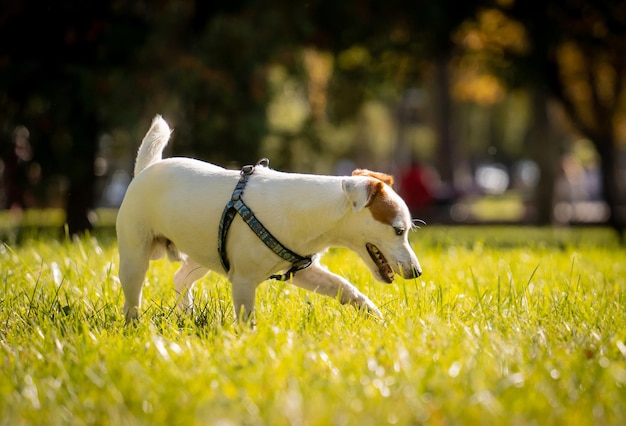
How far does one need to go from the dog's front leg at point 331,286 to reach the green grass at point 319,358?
92mm

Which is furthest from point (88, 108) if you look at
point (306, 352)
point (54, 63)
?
point (306, 352)

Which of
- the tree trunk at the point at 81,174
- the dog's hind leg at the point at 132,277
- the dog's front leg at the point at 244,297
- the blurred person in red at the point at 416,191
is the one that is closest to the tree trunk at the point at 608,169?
the blurred person in red at the point at 416,191

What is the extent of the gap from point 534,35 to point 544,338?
43.8 ft

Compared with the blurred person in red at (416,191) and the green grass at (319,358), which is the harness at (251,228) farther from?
the blurred person in red at (416,191)

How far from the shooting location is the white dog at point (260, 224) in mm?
4961

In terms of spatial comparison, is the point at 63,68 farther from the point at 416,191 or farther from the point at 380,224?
the point at 380,224

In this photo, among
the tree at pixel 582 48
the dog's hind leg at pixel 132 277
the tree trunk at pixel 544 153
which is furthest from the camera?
the tree trunk at pixel 544 153

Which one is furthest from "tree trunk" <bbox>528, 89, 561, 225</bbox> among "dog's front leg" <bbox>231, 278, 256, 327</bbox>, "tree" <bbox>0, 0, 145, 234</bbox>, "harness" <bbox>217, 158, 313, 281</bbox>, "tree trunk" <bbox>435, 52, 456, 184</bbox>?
"dog's front leg" <bbox>231, 278, 256, 327</bbox>

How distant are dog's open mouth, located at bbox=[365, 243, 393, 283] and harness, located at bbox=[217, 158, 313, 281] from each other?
36cm

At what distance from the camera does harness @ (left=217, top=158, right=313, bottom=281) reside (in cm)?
493

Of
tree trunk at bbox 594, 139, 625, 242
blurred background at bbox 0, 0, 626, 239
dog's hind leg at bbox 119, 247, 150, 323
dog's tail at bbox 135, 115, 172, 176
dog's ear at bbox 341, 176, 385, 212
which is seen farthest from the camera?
tree trunk at bbox 594, 139, 625, 242

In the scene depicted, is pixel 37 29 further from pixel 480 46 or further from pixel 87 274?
pixel 480 46

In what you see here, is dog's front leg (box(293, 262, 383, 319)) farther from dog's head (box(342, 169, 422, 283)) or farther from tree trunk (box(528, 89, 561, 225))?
tree trunk (box(528, 89, 561, 225))

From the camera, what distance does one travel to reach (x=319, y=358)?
4.00 m
